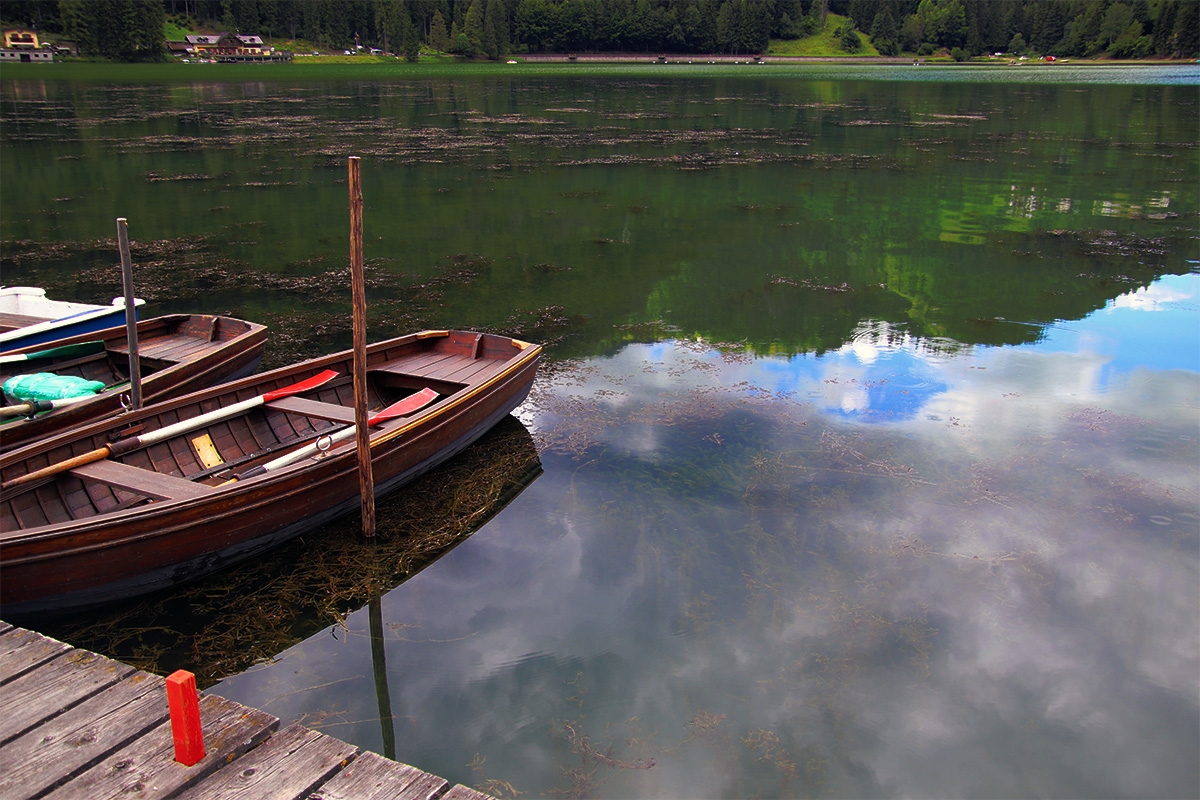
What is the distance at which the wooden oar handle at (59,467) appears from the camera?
6902 millimetres

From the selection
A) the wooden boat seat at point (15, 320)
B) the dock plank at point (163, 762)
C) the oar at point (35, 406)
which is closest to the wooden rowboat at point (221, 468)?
the oar at point (35, 406)

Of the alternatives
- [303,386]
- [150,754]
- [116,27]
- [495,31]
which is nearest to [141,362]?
[303,386]

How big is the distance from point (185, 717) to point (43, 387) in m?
6.39

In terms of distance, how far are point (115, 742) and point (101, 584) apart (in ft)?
8.60

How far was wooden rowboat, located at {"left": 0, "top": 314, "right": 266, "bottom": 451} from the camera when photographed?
27.6ft

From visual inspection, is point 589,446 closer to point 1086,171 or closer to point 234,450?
point 234,450

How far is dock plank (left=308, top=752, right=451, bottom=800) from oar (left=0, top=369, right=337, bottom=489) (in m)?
4.52

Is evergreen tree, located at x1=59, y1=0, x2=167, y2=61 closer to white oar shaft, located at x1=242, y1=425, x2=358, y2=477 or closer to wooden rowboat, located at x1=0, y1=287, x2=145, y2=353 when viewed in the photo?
wooden rowboat, located at x1=0, y1=287, x2=145, y2=353

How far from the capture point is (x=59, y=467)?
23.4ft

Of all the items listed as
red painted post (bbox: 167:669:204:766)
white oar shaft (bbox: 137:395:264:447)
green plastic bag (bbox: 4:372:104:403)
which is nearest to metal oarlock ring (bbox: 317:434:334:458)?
white oar shaft (bbox: 137:395:264:447)

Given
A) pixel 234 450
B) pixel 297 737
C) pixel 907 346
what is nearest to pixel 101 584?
pixel 234 450

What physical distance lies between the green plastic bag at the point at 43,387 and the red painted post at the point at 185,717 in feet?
19.9

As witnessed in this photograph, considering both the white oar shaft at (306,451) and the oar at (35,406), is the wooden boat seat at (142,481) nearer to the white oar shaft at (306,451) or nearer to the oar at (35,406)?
the white oar shaft at (306,451)

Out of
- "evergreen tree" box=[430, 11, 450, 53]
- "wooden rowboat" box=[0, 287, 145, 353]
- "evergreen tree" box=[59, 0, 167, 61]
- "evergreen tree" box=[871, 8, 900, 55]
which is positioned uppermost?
"evergreen tree" box=[871, 8, 900, 55]
